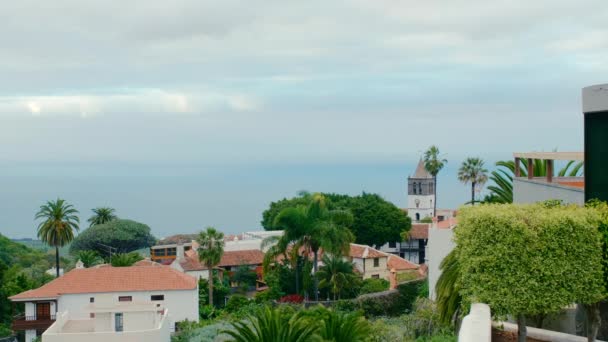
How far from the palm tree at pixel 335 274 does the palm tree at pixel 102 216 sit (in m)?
56.8

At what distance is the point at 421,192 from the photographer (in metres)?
143

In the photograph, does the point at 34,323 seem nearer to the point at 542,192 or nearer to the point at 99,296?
the point at 99,296

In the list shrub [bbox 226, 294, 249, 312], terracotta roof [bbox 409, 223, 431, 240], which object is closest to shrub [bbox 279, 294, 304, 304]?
shrub [bbox 226, 294, 249, 312]

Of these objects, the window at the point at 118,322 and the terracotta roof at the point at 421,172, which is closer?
the window at the point at 118,322

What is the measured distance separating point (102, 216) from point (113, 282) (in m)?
55.2

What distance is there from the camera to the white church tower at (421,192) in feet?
467

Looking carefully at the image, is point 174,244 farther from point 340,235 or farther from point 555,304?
point 555,304

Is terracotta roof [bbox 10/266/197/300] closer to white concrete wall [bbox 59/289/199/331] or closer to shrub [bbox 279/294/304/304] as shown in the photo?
white concrete wall [bbox 59/289/199/331]

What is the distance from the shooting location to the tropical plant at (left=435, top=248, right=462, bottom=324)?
1847cm

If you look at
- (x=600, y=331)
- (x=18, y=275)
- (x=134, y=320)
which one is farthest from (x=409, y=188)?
(x=600, y=331)

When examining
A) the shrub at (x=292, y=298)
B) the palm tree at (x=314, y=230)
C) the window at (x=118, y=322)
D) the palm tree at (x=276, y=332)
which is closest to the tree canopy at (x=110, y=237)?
the shrub at (x=292, y=298)

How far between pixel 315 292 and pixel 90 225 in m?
58.7

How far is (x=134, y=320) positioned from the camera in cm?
4334

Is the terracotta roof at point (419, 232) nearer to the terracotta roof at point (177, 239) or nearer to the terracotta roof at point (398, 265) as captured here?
the terracotta roof at point (398, 265)
